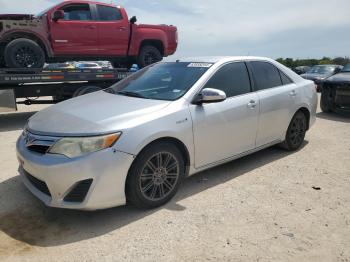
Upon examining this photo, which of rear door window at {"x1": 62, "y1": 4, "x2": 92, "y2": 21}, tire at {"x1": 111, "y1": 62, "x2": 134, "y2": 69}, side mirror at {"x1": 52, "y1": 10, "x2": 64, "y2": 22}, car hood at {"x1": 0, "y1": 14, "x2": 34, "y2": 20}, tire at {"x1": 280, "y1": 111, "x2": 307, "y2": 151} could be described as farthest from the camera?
tire at {"x1": 111, "y1": 62, "x2": 134, "y2": 69}

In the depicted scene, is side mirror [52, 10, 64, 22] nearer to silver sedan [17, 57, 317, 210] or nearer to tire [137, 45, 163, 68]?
tire [137, 45, 163, 68]

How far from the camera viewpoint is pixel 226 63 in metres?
4.43

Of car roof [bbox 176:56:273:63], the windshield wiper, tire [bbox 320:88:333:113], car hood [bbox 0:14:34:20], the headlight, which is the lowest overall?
tire [bbox 320:88:333:113]

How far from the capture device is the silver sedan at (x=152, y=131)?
310 centimetres

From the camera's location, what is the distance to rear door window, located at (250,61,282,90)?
4.78 m

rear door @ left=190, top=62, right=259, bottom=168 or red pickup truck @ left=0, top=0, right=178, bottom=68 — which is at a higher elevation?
red pickup truck @ left=0, top=0, right=178, bottom=68

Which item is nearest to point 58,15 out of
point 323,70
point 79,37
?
point 79,37

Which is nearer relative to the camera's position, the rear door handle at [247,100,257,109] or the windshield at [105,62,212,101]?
the windshield at [105,62,212,101]

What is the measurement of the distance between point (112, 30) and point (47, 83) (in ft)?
7.20

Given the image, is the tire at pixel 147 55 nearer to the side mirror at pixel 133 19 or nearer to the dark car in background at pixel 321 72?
the side mirror at pixel 133 19

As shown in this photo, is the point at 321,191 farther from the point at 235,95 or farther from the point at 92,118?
the point at 92,118

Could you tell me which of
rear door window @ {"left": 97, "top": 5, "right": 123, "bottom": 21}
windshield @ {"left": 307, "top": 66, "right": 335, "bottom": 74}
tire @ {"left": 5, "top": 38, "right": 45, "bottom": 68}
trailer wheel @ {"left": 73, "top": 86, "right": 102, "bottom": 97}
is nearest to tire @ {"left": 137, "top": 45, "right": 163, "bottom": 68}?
rear door window @ {"left": 97, "top": 5, "right": 123, "bottom": 21}

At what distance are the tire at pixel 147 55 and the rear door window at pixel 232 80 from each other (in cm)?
553

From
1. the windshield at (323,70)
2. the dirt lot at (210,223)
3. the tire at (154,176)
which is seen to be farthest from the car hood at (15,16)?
the windshield at (323,70)
